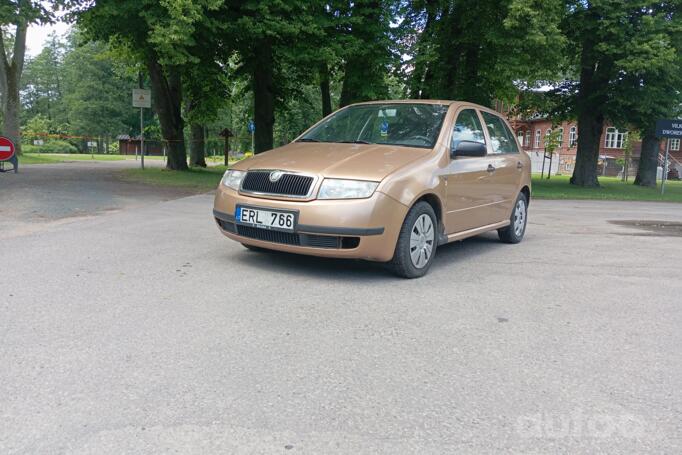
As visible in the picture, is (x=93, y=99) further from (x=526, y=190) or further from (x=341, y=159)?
(x=341, y=159)

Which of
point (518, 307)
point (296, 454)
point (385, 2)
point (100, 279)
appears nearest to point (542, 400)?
point (296, 454)

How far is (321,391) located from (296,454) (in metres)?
Answer: 0.63

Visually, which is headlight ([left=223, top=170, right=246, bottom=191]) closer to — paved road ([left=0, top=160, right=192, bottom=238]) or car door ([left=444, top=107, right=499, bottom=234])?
car door ([left=444, top=107, right=499, bottom=234])

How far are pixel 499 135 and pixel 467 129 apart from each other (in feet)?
3.61

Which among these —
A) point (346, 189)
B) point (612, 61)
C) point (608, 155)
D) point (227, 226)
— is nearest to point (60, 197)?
point (227, 226)

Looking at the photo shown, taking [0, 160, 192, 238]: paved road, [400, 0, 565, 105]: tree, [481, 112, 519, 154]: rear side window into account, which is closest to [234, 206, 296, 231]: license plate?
[481, 112, 519, 154]: rear side window

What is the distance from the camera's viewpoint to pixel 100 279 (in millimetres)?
5188

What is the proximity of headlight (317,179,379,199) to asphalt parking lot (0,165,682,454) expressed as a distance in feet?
2.61

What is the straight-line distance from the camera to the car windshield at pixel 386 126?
6.37 meters

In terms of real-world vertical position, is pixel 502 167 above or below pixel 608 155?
below

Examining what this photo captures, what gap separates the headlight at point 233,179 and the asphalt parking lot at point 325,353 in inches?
31.0

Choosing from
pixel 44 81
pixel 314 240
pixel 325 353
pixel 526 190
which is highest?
pixel 44 81

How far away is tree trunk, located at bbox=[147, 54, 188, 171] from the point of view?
2111 centimetres

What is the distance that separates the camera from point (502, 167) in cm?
740
